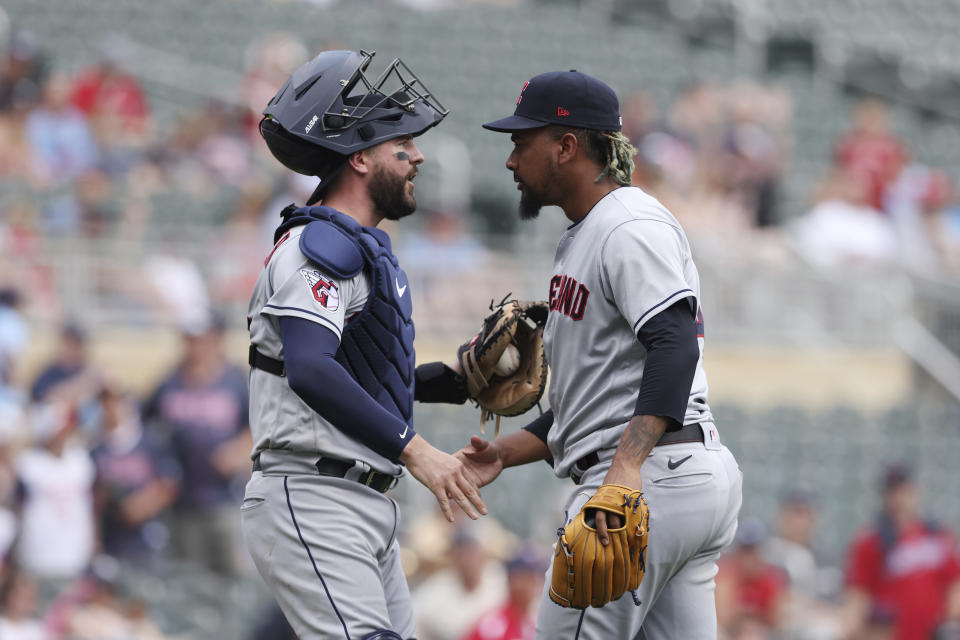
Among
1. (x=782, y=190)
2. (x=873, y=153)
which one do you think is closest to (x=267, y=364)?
(x=782, y=190)

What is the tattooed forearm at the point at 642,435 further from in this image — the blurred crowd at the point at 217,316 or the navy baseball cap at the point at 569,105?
the blurred crowd at the point at 217,316

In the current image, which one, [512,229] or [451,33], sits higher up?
[451,33]

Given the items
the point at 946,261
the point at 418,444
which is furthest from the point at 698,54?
the point at 418,444

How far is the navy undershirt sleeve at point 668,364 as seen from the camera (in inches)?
129

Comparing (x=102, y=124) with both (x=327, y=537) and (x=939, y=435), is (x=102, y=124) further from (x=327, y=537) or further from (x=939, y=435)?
(x=327, y=537)

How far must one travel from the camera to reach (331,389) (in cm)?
335

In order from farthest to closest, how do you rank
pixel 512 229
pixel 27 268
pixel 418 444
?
pixel 512 229 < pixel 27 268 < pixel 418 444

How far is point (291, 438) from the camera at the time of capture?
11.4 ft

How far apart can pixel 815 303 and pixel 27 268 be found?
18.7ft

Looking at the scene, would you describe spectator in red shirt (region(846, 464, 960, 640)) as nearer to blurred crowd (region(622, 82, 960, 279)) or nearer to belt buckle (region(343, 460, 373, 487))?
blurred crowd (region(622, 82, 960, 279))

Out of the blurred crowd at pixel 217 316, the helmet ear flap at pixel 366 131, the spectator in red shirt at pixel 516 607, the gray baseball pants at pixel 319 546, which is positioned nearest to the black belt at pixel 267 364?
the gray baseball pants at pixel 319 546

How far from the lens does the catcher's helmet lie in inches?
143

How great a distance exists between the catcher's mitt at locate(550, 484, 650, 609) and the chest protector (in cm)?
60

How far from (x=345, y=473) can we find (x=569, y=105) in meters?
1.05
